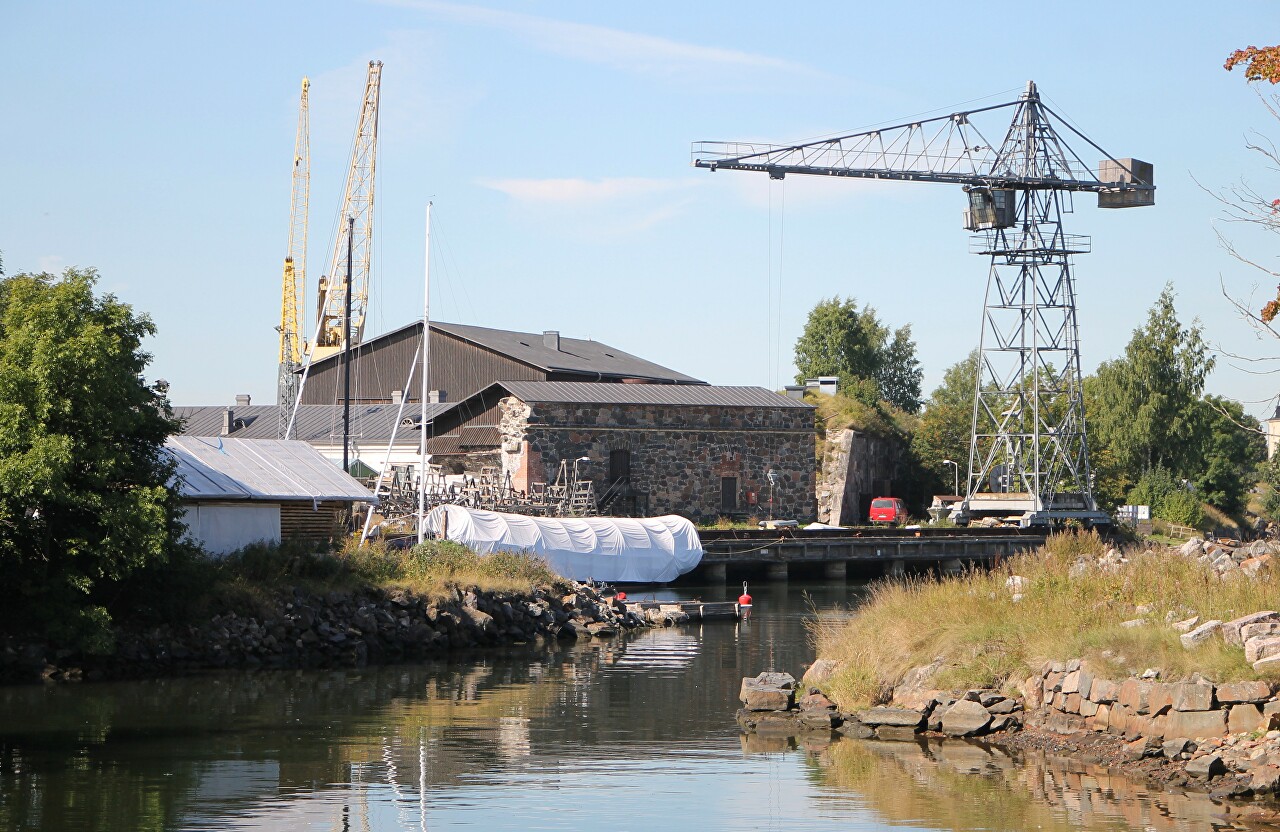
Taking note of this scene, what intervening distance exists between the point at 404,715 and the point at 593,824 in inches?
323

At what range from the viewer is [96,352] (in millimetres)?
25938

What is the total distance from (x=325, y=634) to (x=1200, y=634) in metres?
17.9

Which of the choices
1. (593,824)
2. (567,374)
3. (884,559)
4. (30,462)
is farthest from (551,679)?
(567,374)

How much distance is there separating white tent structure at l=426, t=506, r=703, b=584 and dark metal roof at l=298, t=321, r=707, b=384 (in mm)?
20121

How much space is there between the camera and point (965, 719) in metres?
19.8

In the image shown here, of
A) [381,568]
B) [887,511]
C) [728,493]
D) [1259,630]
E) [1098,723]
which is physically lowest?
[1098,723]

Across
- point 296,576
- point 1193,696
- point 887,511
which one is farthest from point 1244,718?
point 887,511

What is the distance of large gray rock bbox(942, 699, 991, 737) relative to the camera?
1972 cm

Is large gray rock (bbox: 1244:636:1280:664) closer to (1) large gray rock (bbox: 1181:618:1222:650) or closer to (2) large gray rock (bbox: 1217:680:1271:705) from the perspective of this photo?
(2) large gray rock (bbox: 1217:680:1271:705)

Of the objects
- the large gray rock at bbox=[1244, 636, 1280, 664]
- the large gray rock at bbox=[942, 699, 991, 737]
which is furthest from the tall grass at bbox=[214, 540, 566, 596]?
the large gray rock at bbox=[1244, 636, 1280, 664]

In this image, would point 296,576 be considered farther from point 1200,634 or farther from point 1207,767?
point 1207,767

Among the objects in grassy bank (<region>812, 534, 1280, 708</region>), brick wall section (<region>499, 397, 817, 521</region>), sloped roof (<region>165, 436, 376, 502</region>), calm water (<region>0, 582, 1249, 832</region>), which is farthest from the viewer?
brick wall section (<region>499, 397, 817, 521</region>)

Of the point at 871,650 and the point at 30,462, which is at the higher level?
the point at 30,462

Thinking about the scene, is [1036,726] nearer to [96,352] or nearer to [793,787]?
[793,787]
